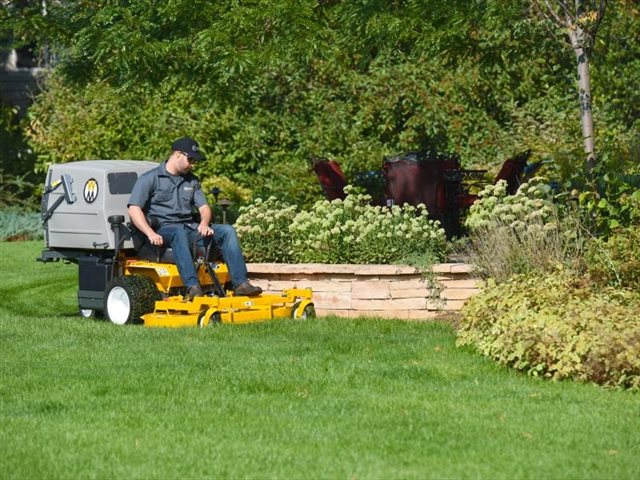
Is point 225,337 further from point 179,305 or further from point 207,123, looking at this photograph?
point 207,123

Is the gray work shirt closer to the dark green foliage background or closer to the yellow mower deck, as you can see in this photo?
the yellow mower deck

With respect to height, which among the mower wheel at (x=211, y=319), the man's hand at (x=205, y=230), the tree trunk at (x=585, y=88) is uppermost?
the tree trunk at (x=585, y=88)

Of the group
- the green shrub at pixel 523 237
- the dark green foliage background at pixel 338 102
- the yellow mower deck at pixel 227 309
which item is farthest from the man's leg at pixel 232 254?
the green shrub at pixel 523 237

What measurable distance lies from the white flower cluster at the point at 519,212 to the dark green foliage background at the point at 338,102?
76 cm

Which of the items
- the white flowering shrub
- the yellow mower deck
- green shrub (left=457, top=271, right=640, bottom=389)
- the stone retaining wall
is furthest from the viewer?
the white flowering shrub

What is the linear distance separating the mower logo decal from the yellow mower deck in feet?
3.91

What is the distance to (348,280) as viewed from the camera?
11.5 meters

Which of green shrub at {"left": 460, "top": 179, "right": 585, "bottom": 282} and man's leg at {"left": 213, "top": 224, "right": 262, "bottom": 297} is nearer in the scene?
green shrub at {"left": 460, "top": 179, "right": 585, "bottom": 282}

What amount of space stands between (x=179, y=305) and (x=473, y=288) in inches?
90.3

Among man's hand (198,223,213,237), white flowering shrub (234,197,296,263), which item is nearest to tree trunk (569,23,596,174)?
white flowering shrub (234,197,296,263)

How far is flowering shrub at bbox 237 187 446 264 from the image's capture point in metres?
11.7

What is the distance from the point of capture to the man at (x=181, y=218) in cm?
1110

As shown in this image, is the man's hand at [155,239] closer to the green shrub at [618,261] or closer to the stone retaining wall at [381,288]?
the stone retaining wall at [381,288]

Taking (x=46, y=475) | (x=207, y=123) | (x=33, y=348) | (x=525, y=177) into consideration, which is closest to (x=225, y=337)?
(x=33, y=348)
